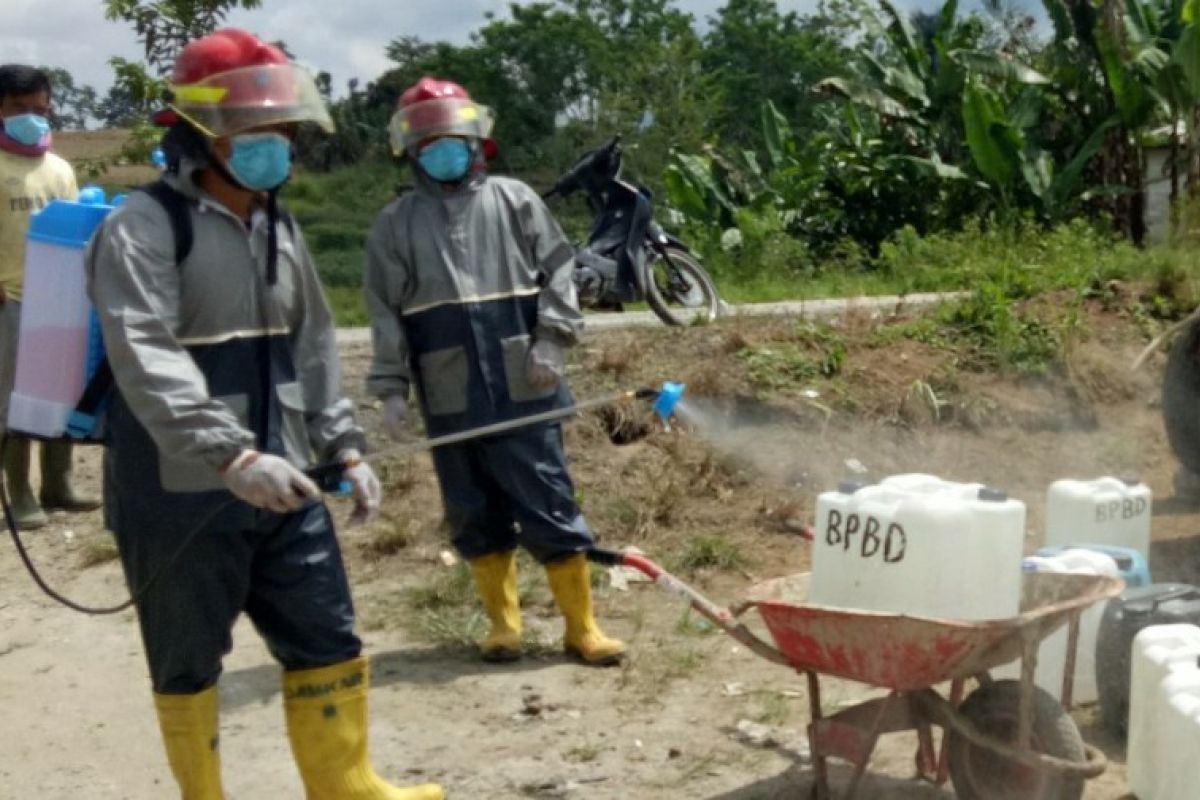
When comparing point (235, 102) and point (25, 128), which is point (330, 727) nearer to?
point (235, 102)

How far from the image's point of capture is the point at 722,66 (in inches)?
1951

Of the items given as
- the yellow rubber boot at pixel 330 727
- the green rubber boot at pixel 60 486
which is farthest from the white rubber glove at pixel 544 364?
the green rubber boot at pixel 60 486

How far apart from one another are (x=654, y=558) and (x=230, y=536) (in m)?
3.71

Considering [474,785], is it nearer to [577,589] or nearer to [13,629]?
[577,589]

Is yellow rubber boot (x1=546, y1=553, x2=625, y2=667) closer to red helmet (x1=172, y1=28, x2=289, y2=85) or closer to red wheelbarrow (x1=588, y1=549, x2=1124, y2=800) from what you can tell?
red wheelbarrow (x1=588, y1=549, x2=1124, y2=800)

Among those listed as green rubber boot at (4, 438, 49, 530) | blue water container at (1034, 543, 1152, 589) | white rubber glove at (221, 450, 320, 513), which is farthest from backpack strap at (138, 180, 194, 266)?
green rubber boot at (4, 438, 49, 530)

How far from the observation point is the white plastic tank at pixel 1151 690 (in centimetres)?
449

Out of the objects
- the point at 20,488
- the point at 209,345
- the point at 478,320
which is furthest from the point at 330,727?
the point at 20,488

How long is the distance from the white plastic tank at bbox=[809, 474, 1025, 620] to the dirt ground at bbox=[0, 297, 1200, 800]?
805 millimetres

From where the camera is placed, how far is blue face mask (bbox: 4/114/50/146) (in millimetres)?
8062

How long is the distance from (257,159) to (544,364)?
2072mm

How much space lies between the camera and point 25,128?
318 inches

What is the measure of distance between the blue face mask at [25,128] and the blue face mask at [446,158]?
2.94 metres

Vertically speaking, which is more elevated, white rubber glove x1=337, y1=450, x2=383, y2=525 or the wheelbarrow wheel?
white rubber glove x1=337, y1=450, x2=383, y2=525
